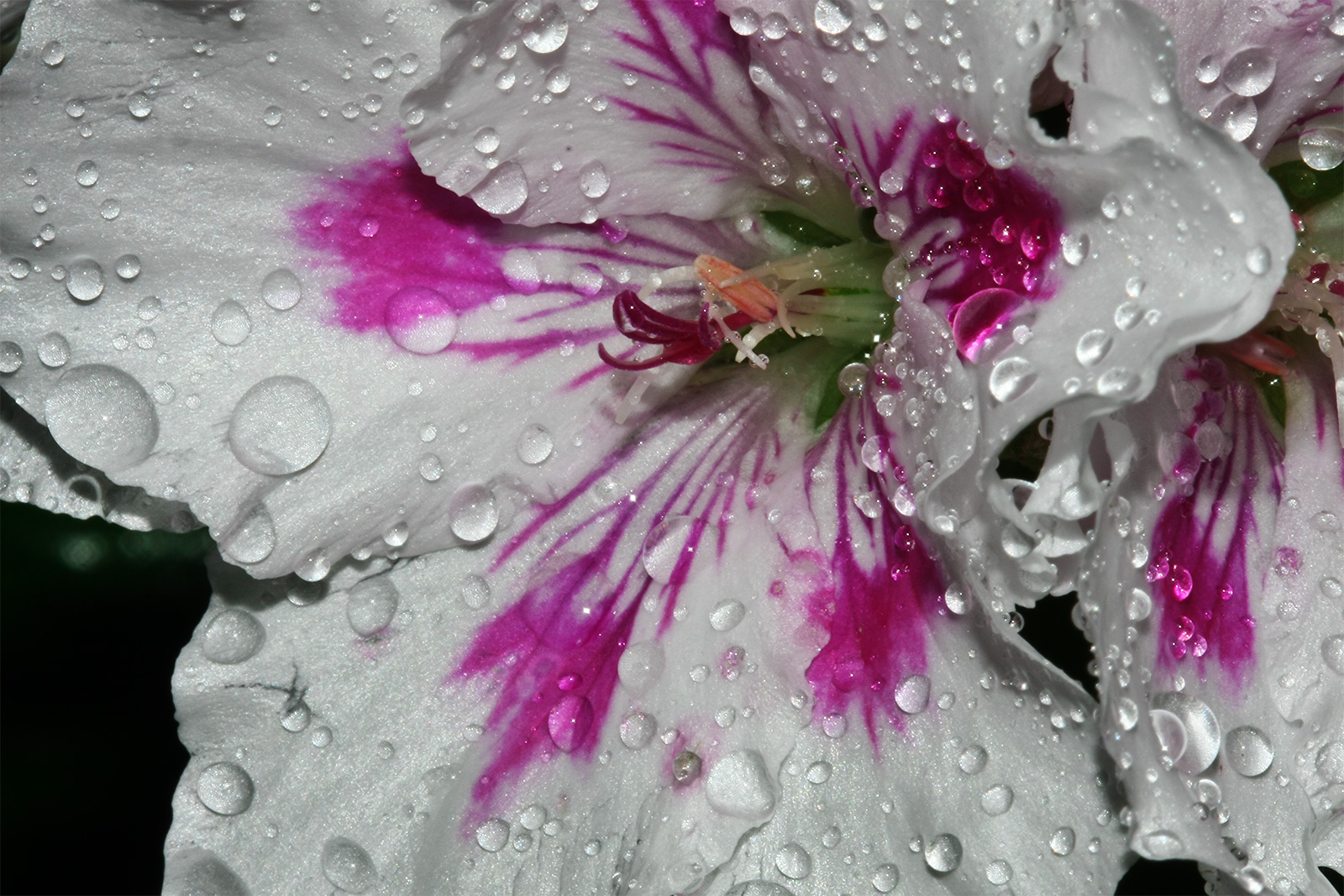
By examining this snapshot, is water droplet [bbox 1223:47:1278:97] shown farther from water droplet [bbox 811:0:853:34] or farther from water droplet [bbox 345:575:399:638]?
water droplet [bbox 345:575:399:638]

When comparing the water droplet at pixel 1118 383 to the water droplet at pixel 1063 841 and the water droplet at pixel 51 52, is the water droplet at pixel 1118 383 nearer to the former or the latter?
the water droplet at pixel 1063 841

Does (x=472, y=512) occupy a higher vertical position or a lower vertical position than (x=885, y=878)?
higher

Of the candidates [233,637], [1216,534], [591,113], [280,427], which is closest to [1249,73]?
[1216,534]

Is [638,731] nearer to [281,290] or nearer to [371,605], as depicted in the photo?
[371,605]

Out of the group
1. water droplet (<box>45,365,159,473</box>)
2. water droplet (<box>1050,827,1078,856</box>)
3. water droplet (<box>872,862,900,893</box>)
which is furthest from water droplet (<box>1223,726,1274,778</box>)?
Result: water droplet (<box>45,365,159,473</box>)

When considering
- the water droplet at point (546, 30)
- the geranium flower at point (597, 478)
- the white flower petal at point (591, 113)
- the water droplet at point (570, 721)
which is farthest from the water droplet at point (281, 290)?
the water droplet at point (570, 721)

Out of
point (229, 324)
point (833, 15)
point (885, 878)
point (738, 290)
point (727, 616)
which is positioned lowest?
point (885, 878)

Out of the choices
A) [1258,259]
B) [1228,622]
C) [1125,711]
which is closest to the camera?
[1258,259]
